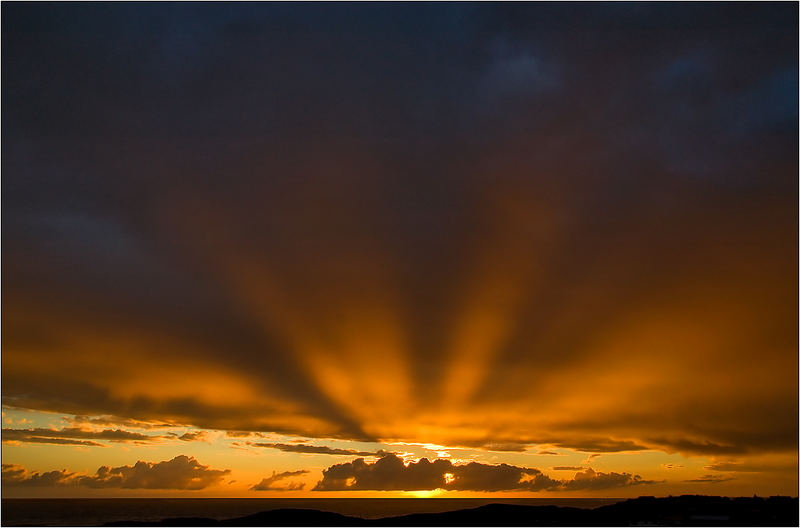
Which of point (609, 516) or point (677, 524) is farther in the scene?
point (609, 516)

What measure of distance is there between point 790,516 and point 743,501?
18.6 meters

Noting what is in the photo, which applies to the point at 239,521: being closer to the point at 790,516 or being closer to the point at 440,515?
the point at 440,515

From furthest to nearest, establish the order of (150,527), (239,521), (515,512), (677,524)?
(515,512)
(239,521)
(150,527)
(677,524)

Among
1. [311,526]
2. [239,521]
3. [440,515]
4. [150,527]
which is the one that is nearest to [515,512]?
[440,515]

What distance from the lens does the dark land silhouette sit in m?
74.7

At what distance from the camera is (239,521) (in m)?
82.4

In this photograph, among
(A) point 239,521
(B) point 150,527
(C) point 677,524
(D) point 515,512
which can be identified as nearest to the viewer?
(C) point 677,524

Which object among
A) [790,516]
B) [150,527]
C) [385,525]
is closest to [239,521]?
[150,527]

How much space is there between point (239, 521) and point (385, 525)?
1859 centimetres

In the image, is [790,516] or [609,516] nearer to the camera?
[790,516]

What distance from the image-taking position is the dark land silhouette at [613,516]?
74.7 m

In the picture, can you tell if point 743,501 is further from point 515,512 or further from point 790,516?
point 515,512

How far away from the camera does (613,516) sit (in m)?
80.3

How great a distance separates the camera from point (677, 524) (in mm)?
71312
